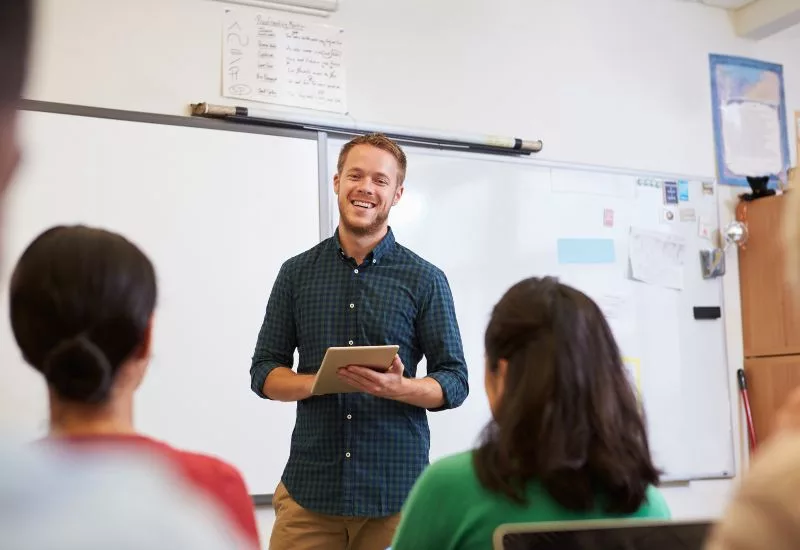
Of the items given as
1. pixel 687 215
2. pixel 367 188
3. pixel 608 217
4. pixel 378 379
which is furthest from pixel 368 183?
pixel 687 215

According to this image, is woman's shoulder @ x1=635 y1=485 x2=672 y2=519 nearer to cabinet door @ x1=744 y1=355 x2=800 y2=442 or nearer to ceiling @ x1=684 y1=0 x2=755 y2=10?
cabinet door @ x1=744 y1=355 x2=800 y2=442

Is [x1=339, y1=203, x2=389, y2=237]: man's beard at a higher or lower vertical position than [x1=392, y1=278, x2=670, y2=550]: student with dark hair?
higher

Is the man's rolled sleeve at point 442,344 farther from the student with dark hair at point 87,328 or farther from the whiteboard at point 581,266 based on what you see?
the student with dark hair at point 87,328

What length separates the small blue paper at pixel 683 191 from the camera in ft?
12.5

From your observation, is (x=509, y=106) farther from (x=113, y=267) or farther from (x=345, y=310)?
(x=113, y=267)

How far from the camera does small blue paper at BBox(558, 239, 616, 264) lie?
3531 millimetres

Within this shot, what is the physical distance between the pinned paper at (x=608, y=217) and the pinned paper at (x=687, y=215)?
1.23 feet

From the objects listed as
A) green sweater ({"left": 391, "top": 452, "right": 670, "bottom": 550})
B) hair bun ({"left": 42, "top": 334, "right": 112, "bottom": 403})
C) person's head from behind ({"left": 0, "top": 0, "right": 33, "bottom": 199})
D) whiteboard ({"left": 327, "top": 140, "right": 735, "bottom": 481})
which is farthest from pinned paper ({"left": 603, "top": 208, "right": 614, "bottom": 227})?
person's head from behind ({"left": 0, "top": 0, "right": 33, "bottom": 199})

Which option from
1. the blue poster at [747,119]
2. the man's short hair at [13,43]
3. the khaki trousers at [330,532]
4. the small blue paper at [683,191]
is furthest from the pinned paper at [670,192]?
the man's short hair at [13,43]

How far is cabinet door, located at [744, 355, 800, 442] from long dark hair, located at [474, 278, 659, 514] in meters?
2.74

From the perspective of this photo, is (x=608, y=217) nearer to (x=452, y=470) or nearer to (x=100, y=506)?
(x=452, y=470)

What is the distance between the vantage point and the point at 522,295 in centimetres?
123

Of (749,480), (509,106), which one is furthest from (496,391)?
(509,106)

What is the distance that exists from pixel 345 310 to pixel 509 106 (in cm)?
168
